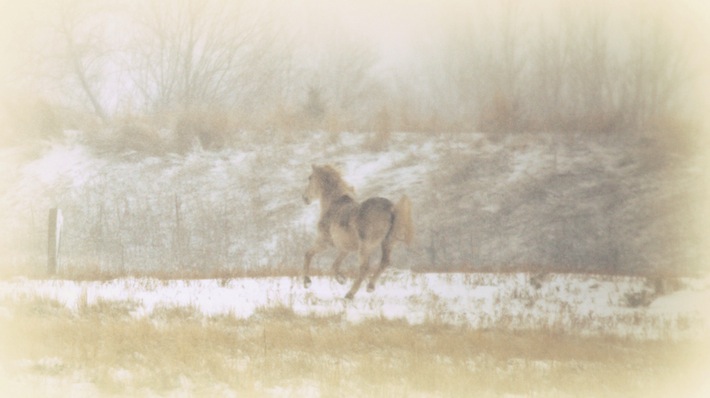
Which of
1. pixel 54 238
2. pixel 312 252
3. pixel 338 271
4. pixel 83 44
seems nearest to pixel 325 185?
pixel 312 252

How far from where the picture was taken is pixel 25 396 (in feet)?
24.0

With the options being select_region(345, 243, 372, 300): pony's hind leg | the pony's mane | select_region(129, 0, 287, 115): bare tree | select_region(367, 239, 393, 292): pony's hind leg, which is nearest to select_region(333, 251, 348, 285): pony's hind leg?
select_region(345, 243, 372, 300): pony's hind leg

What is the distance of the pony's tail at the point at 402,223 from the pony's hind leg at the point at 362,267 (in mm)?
377

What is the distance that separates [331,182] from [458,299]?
228 centimetres

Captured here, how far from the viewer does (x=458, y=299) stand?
30.2ft

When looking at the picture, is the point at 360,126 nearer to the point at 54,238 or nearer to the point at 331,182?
the point at 331,182

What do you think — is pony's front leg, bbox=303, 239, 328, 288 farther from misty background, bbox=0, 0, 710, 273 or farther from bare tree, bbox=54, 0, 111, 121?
bare tree, bbox=54, 0, 111, 121

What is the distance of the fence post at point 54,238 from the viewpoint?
35.1ft

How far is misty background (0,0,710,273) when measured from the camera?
32.4 feet

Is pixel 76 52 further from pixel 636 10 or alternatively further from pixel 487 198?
pixel 636 10

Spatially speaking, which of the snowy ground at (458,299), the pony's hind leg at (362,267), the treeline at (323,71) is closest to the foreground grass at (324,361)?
the snowy ground at (458,299)

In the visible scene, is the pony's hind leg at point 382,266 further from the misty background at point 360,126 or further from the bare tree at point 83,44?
the bare tree at point 83,44

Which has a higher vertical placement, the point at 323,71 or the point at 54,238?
the point at 323,71

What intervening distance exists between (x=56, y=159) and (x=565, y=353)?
826 centimetres
